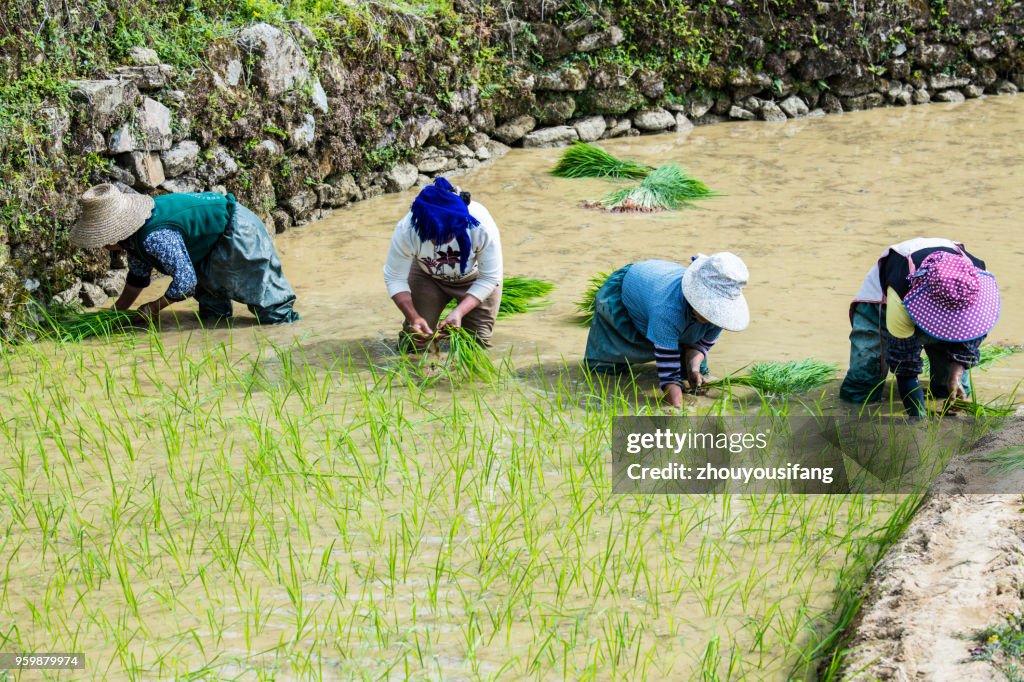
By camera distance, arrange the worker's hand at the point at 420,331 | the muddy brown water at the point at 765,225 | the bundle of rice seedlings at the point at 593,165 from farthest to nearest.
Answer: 1. the bundle of rice seedlings at the point at 593,165
2. the muddy brown water at the point at 765,225
3. the worker's hand at the point at 420,331

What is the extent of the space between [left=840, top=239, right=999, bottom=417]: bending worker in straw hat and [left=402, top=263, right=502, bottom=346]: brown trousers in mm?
1536

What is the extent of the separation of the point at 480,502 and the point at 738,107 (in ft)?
23.4

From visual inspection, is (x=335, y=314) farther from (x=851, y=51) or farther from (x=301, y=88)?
(x=851, y=51)

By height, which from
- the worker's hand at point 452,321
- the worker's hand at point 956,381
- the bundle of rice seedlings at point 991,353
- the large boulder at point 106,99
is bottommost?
the bundle of rice seedlings at point 991,353

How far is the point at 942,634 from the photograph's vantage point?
2.39 m

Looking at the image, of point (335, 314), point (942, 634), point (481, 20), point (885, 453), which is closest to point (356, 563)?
point (942, 634)

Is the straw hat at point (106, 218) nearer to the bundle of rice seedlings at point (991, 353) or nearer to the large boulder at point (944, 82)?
the bundle of rice seedlings at point (991, 353)

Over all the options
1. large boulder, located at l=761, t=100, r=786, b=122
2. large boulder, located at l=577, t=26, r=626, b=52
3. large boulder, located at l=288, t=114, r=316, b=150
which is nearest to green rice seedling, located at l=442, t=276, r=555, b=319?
large boulder, located at l=288, t=114, r=316, b=150

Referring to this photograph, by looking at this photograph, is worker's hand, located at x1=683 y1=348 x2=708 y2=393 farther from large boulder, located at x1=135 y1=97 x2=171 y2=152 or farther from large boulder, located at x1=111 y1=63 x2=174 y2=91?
large boulder, located at x1=111 y1=63 x2=174 y2=91

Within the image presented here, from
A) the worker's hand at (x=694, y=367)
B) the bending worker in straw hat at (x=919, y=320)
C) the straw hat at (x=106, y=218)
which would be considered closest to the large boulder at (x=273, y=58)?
the straw hat at (x=106, y=218)

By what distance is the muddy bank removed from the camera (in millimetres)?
2324

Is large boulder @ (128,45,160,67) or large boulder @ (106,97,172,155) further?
large boulder @ (128,45,160,67)

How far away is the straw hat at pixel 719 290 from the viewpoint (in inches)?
148

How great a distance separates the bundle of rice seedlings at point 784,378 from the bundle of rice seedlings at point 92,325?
2.65 m
